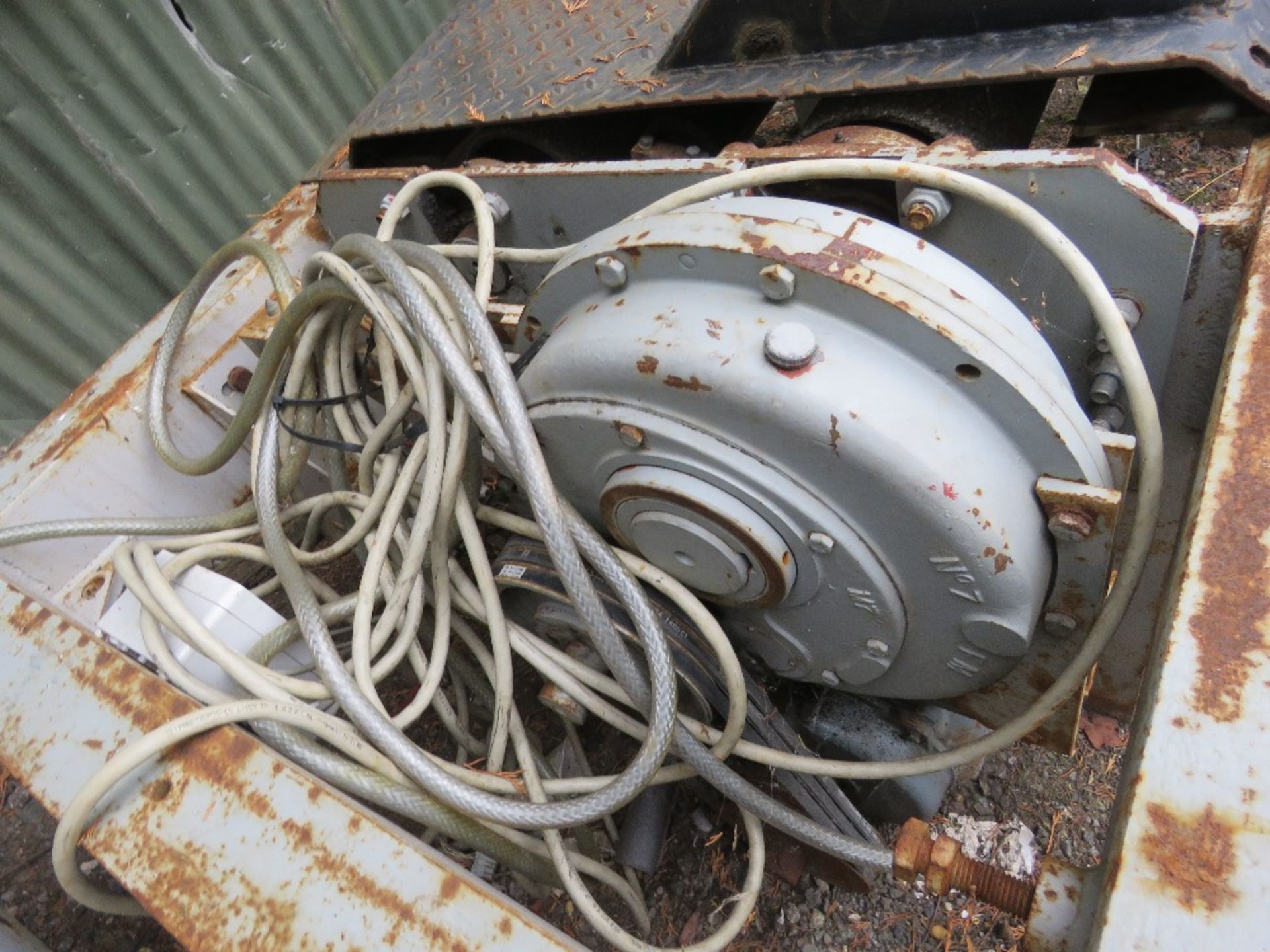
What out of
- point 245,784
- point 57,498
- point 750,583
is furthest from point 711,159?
point 57,498

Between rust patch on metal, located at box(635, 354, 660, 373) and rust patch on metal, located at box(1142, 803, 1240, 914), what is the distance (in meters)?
0.47

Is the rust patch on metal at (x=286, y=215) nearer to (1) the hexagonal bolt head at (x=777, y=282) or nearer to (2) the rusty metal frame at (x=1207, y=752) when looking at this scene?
(1) the hexagonal bolt head at (x=777, y=282)

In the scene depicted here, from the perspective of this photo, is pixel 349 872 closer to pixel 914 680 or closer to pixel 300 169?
pixel 914 680

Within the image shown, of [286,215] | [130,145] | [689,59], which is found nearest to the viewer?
[689,59]

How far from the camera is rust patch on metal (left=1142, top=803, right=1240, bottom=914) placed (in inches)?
16.8

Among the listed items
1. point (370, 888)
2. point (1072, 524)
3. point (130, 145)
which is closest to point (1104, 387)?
point (1072, 524)

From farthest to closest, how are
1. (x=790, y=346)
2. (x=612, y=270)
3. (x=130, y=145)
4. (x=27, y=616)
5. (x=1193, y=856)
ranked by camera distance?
(x=130, y=145)
(x=27, y=616)
(x=612, y=270)
(x=790, y=346)
(x=1193, y=856)

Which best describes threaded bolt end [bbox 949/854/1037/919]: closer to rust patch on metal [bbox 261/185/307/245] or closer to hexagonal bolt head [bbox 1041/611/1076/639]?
hexagonal bolt head [bbox 1041/611/1076/639]

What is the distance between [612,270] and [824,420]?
10.0 inches

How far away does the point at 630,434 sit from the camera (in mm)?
754

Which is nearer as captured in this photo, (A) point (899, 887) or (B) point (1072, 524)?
(B) point (1072, 524)

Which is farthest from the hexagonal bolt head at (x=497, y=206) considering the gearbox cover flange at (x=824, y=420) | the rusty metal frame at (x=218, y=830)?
the rusty metal frame at (x=218, y=830)

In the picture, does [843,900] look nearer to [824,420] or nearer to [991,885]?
[991,885]

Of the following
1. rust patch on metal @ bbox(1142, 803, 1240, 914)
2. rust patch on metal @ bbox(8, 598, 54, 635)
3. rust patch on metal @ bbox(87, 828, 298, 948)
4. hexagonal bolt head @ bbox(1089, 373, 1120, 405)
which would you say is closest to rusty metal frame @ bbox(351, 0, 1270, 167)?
hexagonal bolt head @ bbox(1089, 373, 1120, 405)
